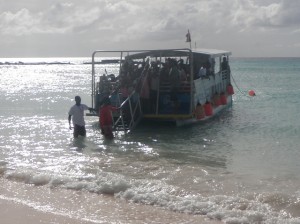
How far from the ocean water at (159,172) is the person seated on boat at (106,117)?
0.29 metres

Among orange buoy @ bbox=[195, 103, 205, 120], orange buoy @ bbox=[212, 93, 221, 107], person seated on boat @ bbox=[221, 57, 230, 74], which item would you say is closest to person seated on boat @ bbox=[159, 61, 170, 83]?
orange buoy @ bbox=[195, 103, 205, 120]

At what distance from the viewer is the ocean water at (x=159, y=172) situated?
7754mm

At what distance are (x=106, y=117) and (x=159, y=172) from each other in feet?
13.5

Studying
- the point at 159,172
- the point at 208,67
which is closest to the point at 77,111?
the point at 159,172

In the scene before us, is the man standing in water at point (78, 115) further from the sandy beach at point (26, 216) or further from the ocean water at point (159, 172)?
the sandy beach at point (26, 216)

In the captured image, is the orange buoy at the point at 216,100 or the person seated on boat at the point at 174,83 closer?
the person seated on boat at the point at 174,83

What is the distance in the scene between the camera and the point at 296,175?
1037 centimetres

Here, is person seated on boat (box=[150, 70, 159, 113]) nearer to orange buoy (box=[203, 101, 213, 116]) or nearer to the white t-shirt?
orange buoy (box=[203, 101, 213, 116])

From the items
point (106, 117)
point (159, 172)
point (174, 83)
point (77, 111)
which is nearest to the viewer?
point (159, 172)

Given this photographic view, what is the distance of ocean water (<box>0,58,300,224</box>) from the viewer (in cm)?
775

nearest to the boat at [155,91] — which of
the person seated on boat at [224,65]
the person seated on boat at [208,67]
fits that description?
the person seated on boat at [208,67]

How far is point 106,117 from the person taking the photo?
1413 cm

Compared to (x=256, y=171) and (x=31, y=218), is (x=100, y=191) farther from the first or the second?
(x=256, y=171)

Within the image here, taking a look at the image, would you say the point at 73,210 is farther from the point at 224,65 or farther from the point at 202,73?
the point at 224,65
